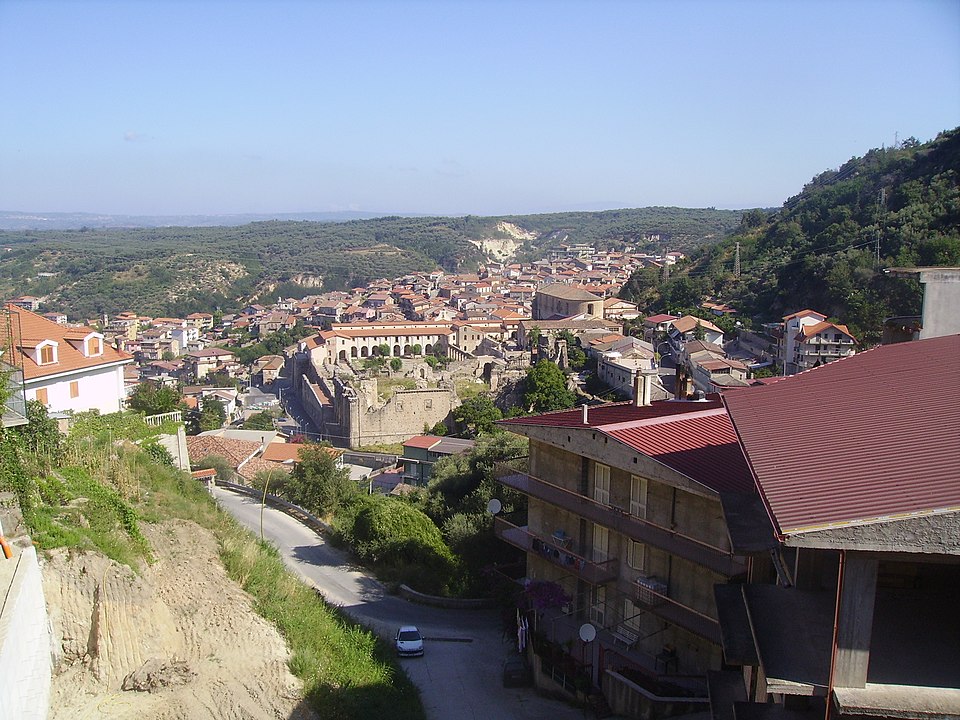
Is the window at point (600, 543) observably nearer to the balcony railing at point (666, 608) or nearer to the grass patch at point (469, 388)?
the balcony railing at point (666, 608)

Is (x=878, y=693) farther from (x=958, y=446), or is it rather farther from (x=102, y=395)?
(x=102, y=395)

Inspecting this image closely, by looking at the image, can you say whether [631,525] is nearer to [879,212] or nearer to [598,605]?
[598,605]

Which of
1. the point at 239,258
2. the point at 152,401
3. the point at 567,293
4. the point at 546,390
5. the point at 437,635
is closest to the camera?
the point at 437,635

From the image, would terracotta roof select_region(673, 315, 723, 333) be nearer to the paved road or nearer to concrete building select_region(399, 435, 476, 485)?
concrete building select_region(399, 435, 476, 485)

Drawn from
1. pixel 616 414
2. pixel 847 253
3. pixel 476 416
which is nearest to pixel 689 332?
pixel 847 253

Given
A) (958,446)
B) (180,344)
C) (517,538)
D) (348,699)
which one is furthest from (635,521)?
(180,344)

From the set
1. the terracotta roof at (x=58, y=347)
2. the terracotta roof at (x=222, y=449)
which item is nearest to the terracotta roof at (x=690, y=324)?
the terracotta roof at (x=222, y=449)

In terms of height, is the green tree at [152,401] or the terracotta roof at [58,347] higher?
the terracotta roof at [58,347]
